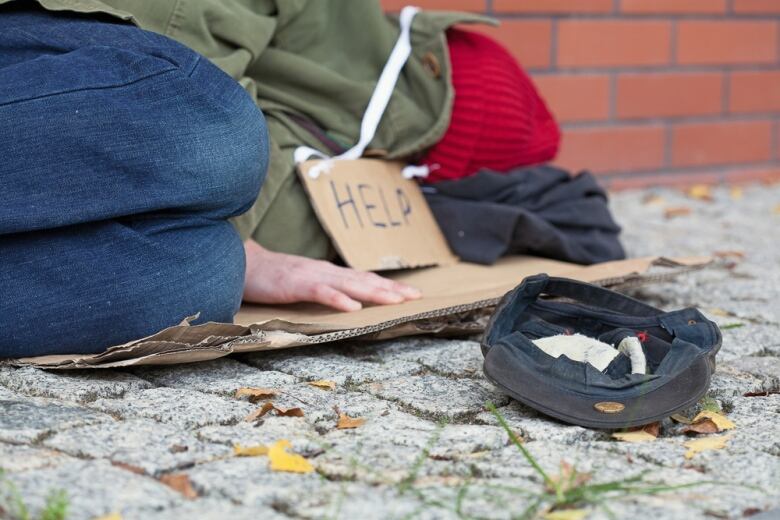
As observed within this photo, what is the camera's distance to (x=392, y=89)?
2.28 meters

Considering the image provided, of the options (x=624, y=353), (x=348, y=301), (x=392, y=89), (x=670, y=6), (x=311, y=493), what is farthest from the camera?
(x=670, y=6)

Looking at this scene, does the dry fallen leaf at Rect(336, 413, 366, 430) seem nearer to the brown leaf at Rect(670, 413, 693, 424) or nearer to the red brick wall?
the brown leaf at Rect(670, 413, 693, 424)

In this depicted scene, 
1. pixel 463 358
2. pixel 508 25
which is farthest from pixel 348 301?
pixel 508 25

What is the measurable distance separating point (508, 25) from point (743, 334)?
1436 mm

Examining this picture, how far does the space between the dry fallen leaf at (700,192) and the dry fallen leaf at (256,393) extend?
236 cm

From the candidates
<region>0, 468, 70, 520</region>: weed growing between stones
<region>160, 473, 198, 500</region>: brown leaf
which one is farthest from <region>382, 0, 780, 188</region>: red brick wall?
<region>0, 468, 70, 520</region>: weed growing between stones

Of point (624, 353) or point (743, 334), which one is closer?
point (624, 353)

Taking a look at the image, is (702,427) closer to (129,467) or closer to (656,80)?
(129,467)

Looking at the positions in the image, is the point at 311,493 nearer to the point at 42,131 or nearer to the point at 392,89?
the point at 42,131

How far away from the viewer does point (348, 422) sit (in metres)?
1.44

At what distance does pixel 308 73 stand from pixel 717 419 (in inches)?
43.2

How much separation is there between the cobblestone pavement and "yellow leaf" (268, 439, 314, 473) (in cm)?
1

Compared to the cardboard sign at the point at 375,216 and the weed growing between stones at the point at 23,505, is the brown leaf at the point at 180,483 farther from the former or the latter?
the cardboard sign at the point at 375,216

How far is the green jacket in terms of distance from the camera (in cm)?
199
